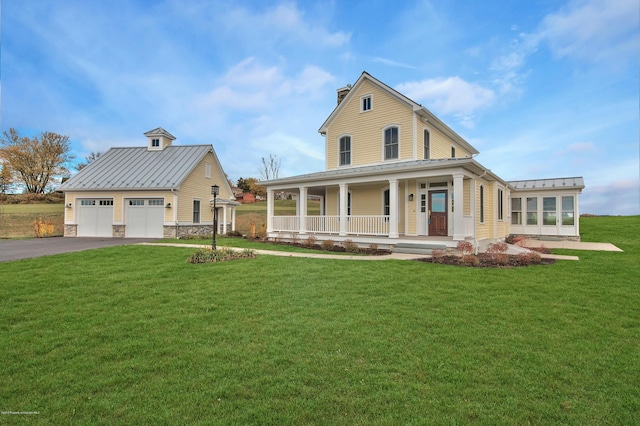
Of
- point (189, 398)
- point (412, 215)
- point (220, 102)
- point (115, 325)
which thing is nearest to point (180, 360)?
point (189, 398)

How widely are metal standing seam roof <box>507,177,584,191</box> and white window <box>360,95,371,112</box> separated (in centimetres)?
1004

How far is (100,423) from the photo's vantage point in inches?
96.3

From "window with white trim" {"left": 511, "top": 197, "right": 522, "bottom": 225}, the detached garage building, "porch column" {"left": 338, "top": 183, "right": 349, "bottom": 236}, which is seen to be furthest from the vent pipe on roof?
"window with white trim" {"left": 511, "top": 197, "right": 522, "bottom": 225}

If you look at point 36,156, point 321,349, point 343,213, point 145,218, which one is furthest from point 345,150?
point 36,156

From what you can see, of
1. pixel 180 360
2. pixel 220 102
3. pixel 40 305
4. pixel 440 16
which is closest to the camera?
pixel 180 360

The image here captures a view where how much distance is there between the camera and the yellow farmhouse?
11891mm

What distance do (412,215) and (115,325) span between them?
1147 centimetres

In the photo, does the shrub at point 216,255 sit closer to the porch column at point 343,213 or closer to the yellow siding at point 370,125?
the porch column at point 343,213

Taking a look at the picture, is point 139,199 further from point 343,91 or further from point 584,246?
point 584,246

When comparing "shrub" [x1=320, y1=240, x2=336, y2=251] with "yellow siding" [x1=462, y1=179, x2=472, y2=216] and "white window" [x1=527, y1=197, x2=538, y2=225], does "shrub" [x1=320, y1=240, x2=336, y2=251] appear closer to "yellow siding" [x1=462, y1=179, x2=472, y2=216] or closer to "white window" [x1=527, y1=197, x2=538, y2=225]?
"yellow siding" [x1=462, y1=179, x2=472, y2=216]

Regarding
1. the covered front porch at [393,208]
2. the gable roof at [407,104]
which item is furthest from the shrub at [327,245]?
the gable roof at [407,104]

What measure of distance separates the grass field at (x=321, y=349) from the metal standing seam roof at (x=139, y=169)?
45.4 ft

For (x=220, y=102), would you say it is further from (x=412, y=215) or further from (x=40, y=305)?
(x=40, y=305)

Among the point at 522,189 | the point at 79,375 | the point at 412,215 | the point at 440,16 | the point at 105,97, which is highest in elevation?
the point at 440,16
